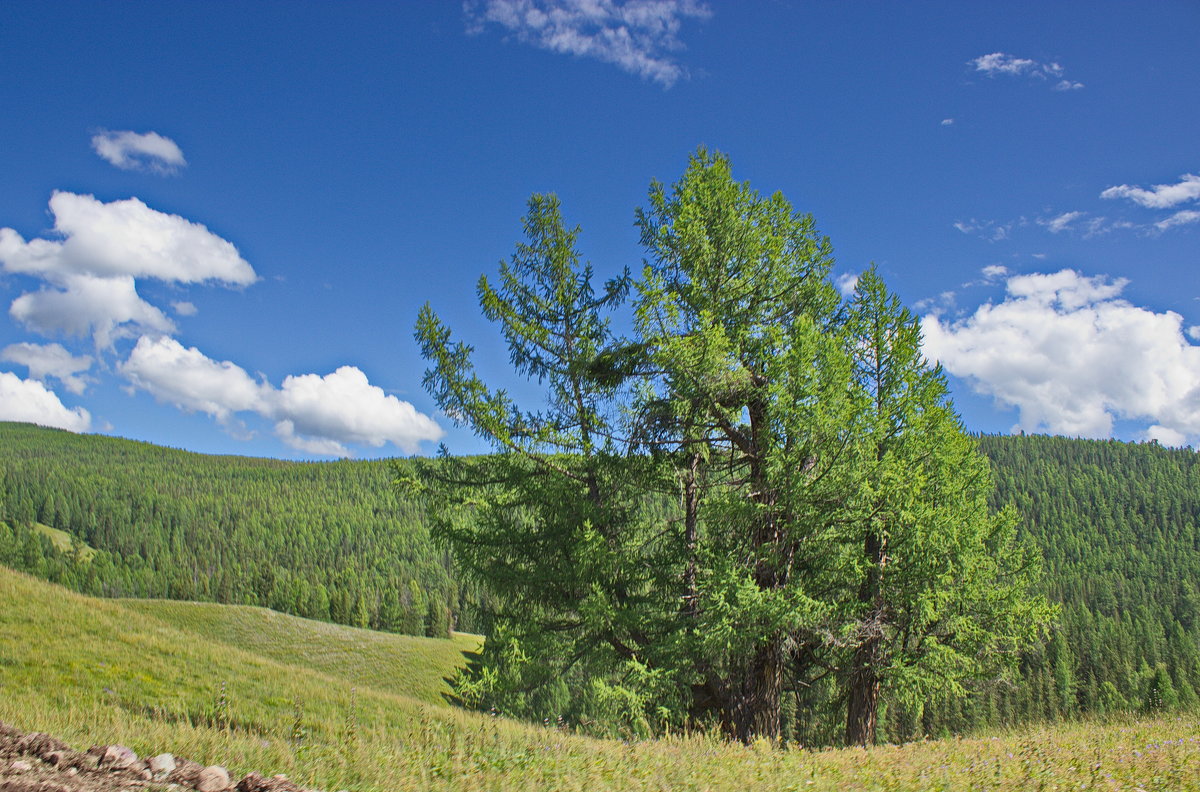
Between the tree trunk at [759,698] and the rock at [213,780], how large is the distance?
7627mm

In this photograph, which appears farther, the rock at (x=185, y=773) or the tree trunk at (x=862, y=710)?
the tree trunk at (x=862, y=710)

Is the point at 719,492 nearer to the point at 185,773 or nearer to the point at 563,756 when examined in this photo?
the point at 563,756

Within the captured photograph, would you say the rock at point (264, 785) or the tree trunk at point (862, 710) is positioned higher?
the rock at point (264, 785)

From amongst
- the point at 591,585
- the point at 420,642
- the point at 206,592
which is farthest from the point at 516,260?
the point at 206,592

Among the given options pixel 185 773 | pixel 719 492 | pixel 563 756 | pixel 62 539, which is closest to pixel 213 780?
pixel 185 773

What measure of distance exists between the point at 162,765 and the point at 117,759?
14.9 inches

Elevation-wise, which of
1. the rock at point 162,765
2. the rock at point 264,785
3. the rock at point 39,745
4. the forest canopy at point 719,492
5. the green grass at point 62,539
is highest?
the forest canopy at point 719,492

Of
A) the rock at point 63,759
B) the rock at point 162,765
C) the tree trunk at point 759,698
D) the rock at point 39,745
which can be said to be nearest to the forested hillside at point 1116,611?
the tree trunk at point 759,698

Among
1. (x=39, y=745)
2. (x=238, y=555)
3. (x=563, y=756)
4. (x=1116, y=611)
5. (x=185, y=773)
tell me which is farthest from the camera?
(x=238, y=555)

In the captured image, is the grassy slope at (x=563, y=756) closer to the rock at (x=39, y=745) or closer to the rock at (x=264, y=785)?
the rock at (x=264, y=785)

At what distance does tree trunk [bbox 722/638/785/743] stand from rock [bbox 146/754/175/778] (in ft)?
25.8

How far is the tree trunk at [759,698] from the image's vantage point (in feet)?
34.3

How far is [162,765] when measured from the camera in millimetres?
5188

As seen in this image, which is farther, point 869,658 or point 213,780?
point 869,658
